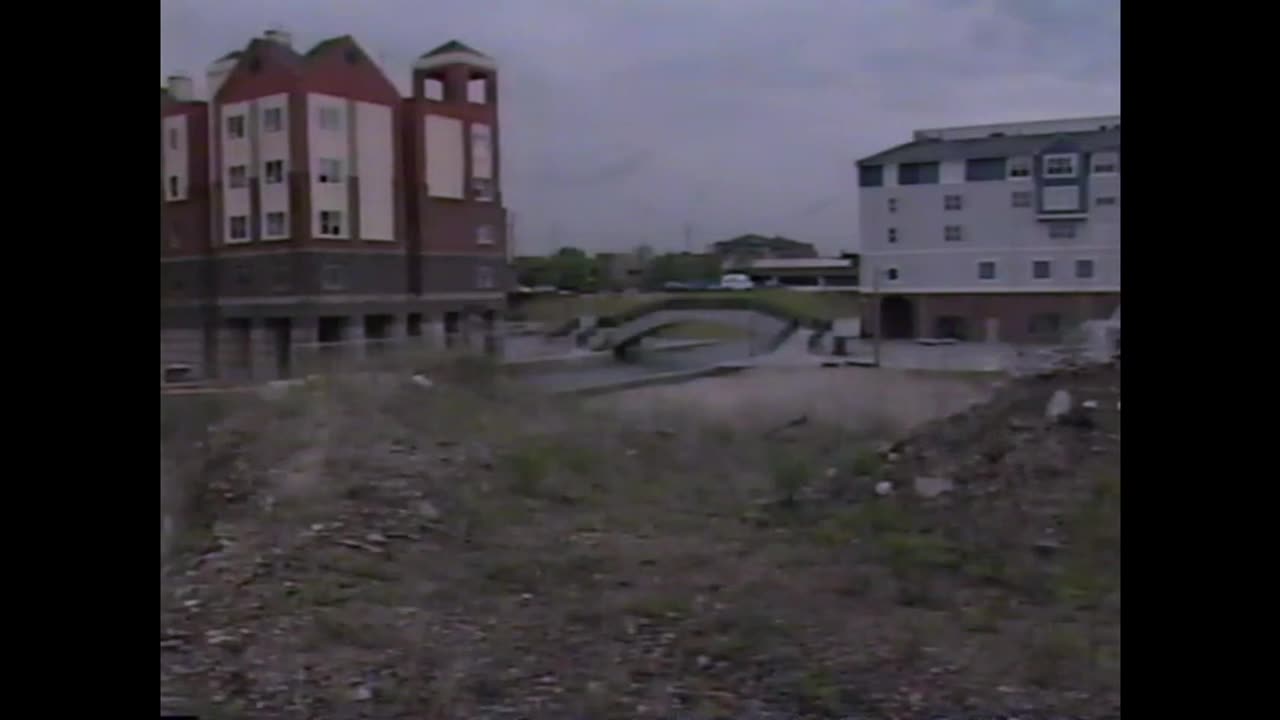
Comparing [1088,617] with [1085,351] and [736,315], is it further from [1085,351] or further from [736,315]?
[736,315]

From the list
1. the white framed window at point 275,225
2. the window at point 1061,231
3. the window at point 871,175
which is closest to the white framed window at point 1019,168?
the window at point 1061,231

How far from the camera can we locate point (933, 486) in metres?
2.05

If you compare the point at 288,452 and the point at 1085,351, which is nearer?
the point at 1085,351

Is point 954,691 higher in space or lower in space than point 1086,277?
lower

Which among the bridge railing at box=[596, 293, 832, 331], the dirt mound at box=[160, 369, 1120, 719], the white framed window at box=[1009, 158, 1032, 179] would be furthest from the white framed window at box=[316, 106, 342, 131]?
the white framed window at box=[1009, 158, 1032, 179]

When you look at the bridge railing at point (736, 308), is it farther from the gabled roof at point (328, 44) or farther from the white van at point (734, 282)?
the gabled roof at point (328, 44)

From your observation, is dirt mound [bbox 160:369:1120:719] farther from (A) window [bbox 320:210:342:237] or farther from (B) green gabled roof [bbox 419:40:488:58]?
(B) green gabled roof [bbox 419:40:488:58]

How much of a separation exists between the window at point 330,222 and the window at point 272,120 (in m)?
0.18

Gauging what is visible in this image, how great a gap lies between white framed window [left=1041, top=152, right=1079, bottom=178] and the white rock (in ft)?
1.14

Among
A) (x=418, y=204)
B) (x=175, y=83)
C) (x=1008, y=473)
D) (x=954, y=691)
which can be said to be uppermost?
(x=175, y=83)

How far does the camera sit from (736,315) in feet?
6.64

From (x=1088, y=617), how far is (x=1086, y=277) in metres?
0.49

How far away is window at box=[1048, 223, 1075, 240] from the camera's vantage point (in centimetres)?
164
